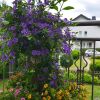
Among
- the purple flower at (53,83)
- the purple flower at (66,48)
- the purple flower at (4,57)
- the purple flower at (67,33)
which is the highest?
the purple flower at (67,33)

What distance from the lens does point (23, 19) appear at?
317cm

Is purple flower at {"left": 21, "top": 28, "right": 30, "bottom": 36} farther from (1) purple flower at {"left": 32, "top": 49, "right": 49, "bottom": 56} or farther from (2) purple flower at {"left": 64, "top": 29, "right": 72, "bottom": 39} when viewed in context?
(2) purple flower at {"left": 64, "top": 29, "right": 72, "bottom": 39}

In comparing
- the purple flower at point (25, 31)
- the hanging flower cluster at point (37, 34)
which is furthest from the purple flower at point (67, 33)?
the purple flower at point (25, 31)

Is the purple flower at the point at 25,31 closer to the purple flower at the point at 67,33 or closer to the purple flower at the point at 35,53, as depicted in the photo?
the purple flower at the point at 35,53

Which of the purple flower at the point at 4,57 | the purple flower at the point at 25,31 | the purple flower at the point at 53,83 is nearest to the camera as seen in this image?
the purple flower at the point at 25,31

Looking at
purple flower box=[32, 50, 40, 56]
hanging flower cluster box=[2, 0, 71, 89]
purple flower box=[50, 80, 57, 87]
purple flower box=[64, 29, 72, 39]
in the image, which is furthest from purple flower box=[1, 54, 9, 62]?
purple flower box=[64, 29, 72, 39]

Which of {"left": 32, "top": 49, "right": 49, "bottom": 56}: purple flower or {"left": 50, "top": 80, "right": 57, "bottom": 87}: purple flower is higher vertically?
{"left": 32, "top": 49, "right": 49, "bottom": 56}: purple flower

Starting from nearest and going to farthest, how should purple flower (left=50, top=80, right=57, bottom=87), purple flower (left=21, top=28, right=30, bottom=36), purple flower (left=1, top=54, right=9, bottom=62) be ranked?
purple flower (left=21, top=28, right=30, bottom=36) → purple flower (left=50, top=80, right=57, bottom=87) → purple flower (left=1, top=54, right=9, bottom=62)

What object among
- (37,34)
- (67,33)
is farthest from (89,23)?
(37,34)

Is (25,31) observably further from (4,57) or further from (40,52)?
(4,57)

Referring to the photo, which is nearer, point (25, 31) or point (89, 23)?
point (25, 31)

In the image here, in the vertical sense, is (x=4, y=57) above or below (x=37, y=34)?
below

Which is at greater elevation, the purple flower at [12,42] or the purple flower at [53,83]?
the purple flower at [12,42]

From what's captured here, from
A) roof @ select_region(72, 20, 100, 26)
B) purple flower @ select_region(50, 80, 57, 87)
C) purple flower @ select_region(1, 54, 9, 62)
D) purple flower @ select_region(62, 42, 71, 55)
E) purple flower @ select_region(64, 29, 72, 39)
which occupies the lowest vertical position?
purple flower @ select_region(50, 80, 57, 87)
